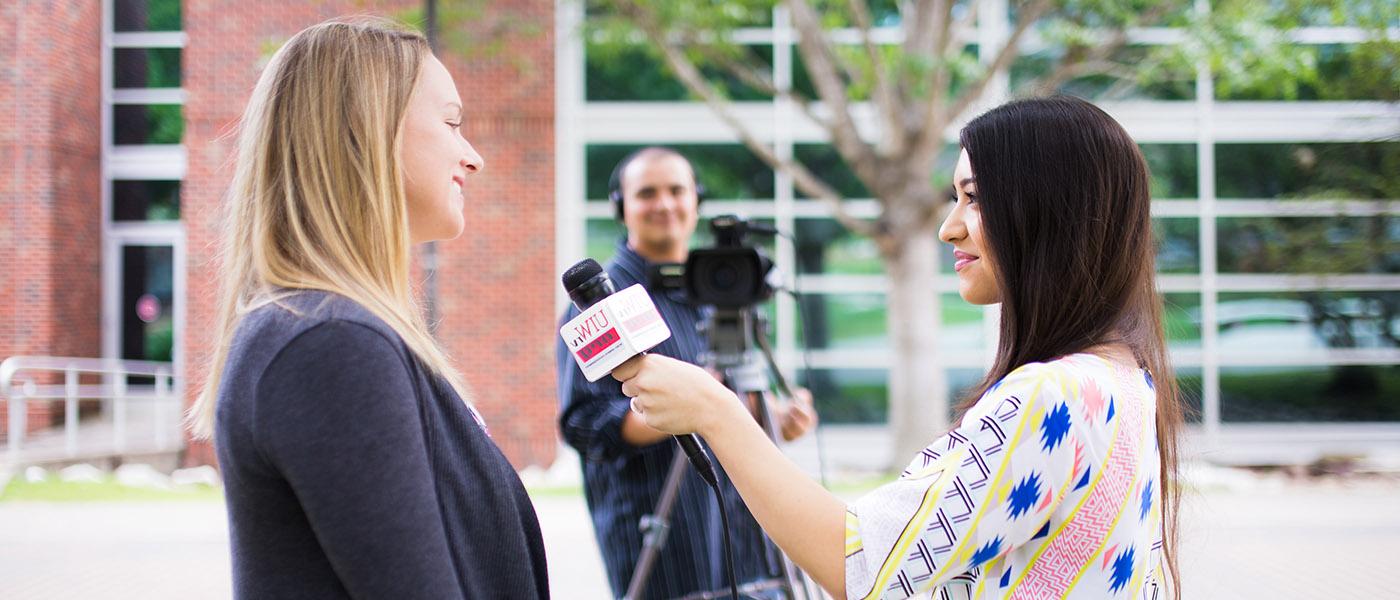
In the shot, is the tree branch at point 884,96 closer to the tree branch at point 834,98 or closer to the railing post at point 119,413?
the tree branch at point 834,98

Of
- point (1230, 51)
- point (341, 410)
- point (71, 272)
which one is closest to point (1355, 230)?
point (1230, 51)

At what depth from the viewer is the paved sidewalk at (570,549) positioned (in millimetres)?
5453

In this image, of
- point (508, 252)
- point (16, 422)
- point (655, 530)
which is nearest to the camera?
point (655, 530)

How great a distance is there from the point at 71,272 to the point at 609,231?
590cm

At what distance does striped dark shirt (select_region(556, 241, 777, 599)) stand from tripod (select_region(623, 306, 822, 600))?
3 cm

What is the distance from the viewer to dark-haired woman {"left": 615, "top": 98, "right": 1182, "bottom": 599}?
121cm

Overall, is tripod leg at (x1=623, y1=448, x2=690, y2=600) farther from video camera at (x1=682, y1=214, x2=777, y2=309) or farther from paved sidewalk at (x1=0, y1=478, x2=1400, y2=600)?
paved sidewalk at (x1=0, y1=478, x2=1400, y2=600)

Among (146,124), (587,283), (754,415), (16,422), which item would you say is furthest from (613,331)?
(146,124)

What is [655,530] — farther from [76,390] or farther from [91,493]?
[76,390]

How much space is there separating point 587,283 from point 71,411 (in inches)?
403

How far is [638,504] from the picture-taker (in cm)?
262

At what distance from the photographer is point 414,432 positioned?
1120mm

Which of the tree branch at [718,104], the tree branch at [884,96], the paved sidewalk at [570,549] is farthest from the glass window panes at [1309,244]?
the tree branch at [718,104]

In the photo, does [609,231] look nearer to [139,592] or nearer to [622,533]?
[139,592]
